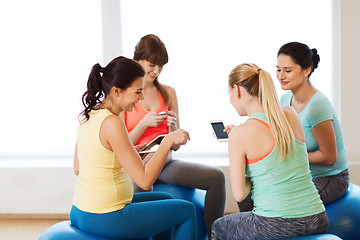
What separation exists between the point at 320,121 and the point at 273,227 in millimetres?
786

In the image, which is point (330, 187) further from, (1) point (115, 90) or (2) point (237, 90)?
(1) point (115, 90)

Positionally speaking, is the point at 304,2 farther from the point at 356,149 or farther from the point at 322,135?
the point at 322,135

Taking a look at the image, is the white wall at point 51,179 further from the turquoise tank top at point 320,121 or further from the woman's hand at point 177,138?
the woman's hand at point 177,138

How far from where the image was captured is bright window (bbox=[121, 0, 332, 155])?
3.48m

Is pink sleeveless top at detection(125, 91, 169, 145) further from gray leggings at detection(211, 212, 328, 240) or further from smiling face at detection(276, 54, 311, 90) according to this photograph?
gray leggings at detection(211, 212, 328, 240)

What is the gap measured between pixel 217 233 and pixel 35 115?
245cm

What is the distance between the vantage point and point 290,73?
7.92 feet

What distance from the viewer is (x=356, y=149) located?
3367 millimetres

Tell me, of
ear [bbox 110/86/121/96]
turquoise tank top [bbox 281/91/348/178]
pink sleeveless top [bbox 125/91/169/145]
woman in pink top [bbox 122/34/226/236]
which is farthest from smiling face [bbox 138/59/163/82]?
turquoise tank top [bbox 281/91/348/178]

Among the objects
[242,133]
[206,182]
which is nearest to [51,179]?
[206,182]

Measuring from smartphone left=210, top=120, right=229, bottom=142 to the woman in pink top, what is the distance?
34 cm

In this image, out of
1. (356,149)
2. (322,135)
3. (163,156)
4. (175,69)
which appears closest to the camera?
(163,156)

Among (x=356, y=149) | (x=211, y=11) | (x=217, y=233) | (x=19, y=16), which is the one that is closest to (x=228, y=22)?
(x=211, y=11)

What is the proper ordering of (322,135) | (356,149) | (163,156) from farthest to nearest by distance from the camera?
(356,149) < (322,135) < (163,156)
